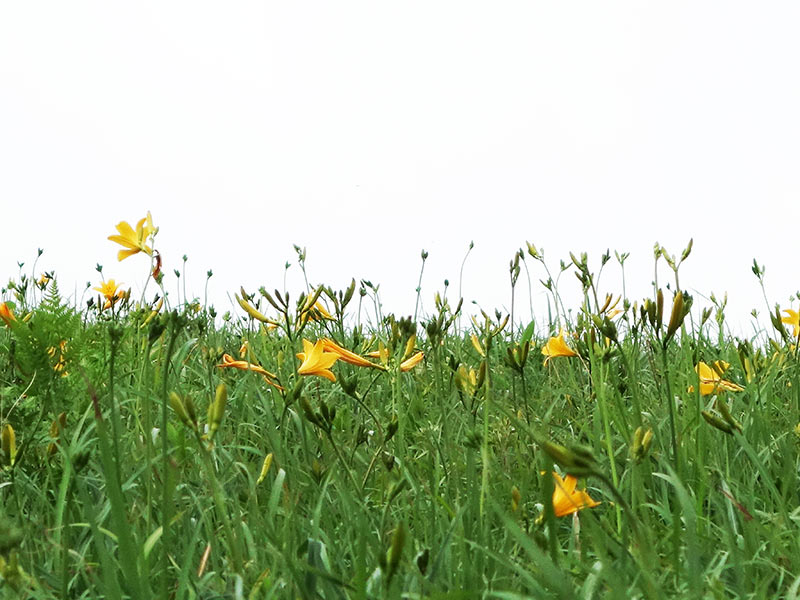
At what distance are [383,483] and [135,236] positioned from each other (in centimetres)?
109

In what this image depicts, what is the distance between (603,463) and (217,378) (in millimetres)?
1910

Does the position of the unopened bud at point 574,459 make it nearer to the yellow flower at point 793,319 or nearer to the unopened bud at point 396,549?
the unopened bud at point 396,549

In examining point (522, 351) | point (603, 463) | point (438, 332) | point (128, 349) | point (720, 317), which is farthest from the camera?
point (720, 317)

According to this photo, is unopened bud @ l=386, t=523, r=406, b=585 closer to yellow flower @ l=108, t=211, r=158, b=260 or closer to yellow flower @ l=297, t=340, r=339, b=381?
yellow flower @ l=297, t=340, r=339, b=381

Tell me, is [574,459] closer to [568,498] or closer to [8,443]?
[568,498]

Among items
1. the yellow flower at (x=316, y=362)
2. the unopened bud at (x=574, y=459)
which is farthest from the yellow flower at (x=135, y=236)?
the unopened bud at (x=574, y=459)

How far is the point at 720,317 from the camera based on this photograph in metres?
4.17

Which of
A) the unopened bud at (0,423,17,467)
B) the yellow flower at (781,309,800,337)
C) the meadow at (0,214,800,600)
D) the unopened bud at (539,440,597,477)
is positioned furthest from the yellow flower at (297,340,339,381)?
the yellow flower at (781,309,800,337)

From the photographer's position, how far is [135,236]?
7.77 ft

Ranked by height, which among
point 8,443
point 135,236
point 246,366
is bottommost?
point 8,443

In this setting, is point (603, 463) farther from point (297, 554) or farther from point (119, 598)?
point (119, 598)

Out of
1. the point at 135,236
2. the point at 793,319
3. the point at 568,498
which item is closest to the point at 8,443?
the point at 135,236

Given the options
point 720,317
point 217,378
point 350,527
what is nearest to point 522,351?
point 350,527

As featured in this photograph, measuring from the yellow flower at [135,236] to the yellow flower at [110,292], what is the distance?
6.80 ft
